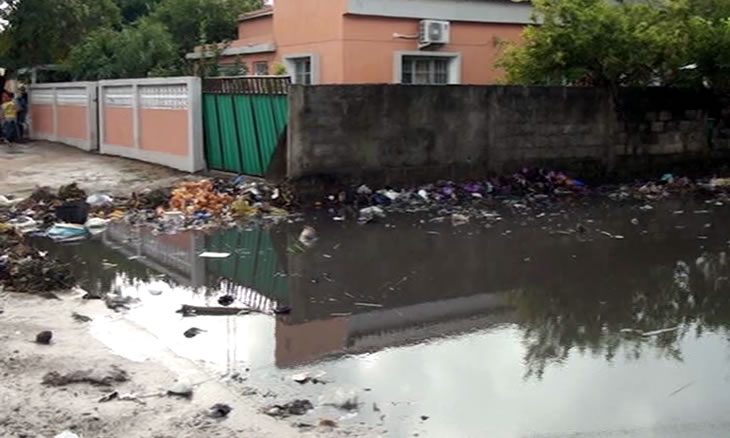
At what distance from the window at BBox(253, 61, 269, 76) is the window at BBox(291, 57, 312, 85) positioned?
3.61 feet

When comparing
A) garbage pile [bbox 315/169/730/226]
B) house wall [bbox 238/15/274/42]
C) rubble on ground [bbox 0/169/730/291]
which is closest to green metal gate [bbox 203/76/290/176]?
rubble on ground [bbox 0/169/730/291]

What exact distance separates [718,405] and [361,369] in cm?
218

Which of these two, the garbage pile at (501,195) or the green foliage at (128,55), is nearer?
the garbage pile at (501,195)

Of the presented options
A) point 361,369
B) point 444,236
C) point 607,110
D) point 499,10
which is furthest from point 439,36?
point 361,369

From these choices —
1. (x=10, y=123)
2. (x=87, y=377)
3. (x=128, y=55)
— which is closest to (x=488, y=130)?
(x=128, y=55)

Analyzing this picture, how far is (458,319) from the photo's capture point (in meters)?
6.68

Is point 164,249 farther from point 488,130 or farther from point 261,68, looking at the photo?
point 261,68

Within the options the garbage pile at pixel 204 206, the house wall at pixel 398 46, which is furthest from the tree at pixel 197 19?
the garbage pile at pixel 204 206

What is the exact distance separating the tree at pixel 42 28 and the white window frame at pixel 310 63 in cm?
687

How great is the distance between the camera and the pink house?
664 inches

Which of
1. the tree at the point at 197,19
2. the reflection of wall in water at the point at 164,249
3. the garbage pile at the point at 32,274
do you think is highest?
the tree at the point at 197,19

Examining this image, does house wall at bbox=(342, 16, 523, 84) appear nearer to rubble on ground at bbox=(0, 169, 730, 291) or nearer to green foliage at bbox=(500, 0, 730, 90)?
green foliage at bbox=(500, 0, 730, 90)

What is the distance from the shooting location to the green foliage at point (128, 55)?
19125 mm

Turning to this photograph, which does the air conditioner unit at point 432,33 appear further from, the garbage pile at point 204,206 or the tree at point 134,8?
the tree at point 134,8
